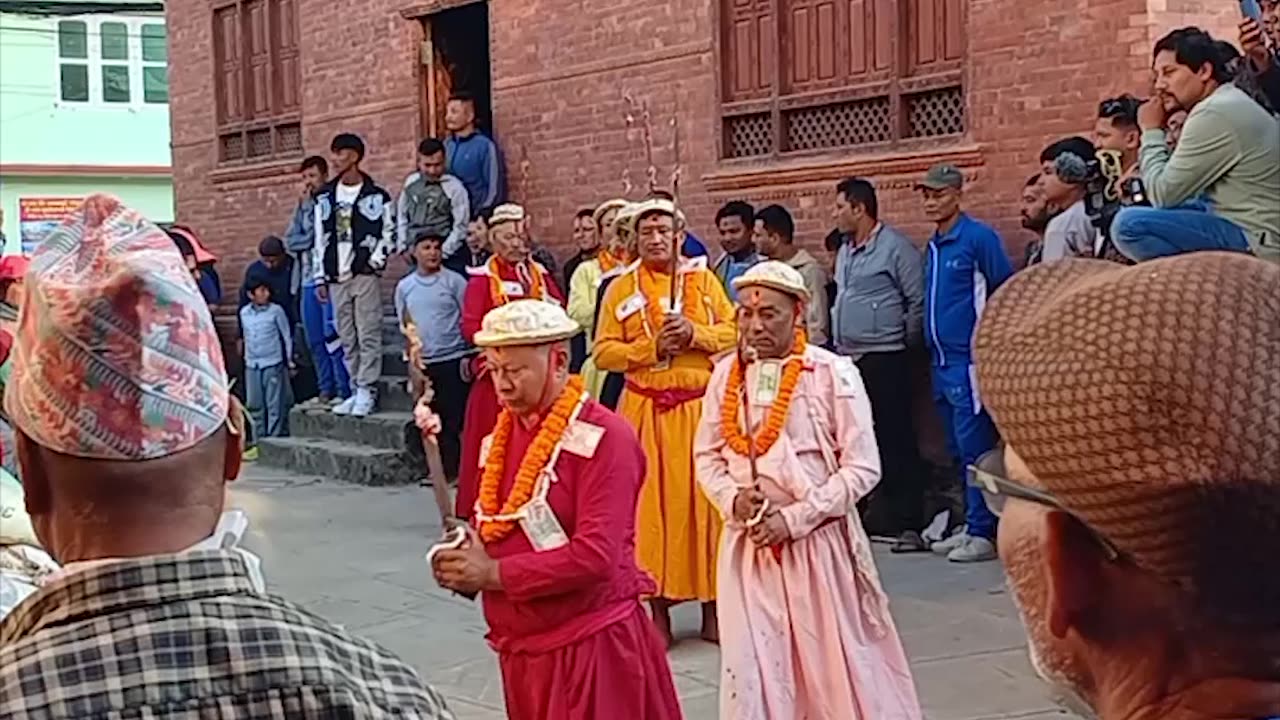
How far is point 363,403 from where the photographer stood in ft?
53.7

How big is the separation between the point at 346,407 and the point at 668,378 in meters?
8.26

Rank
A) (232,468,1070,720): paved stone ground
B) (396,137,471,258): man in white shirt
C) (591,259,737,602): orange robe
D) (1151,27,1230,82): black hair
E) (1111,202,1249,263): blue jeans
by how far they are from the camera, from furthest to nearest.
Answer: (396,137,471,258): man in white shirt < (591,259,737,602): orange robe < (232,468,1070,720): paved stone ground < (1151,27,1230,82): black hair < (1111,202,1249,263): blue jeans

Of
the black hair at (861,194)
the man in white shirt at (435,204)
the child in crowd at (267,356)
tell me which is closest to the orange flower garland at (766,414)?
the black hair at (861,194)

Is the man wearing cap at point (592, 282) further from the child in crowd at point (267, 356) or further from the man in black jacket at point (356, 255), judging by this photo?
the child in crowd at point (267, 356)

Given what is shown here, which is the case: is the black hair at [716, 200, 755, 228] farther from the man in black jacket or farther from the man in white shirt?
the man in black jacket

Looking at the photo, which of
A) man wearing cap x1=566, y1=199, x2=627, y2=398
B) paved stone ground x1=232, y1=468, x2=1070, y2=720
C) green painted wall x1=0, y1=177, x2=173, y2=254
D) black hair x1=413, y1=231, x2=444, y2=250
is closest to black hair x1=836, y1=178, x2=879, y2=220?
man wearing cap x1=566, y1=199, x2=627, y2=398

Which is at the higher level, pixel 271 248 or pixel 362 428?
pixel 271 248

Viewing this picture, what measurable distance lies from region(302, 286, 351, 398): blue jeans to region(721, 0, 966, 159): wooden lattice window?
5388 mm

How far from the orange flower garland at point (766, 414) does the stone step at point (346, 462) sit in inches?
349

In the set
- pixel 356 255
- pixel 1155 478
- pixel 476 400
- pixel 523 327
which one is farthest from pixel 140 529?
pixel 356 255

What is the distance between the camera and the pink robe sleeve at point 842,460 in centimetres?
632

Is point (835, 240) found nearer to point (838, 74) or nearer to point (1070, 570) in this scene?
point (838, 74)

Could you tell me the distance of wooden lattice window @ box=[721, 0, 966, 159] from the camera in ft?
38.4

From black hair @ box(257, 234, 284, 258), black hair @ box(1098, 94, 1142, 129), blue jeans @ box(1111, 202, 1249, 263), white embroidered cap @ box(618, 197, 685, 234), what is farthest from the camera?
black hair @ box(257, 234, 284, 258)
